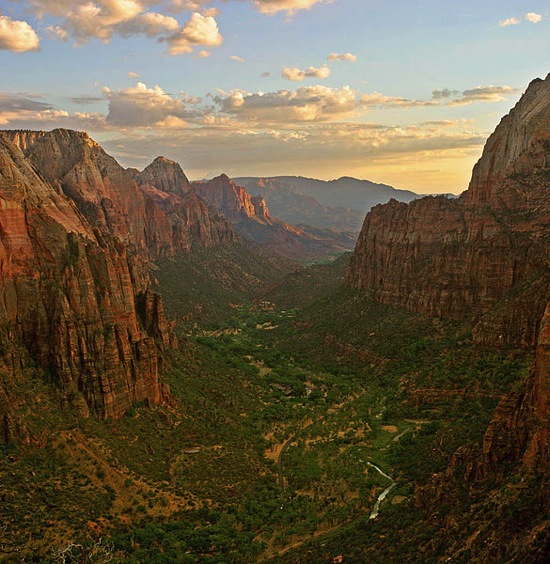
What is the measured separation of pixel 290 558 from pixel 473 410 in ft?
124

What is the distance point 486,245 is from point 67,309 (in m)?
76.7

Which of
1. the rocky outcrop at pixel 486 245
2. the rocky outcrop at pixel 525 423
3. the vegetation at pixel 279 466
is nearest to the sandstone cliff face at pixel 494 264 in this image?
the rocky outcrop at pixel 525 423

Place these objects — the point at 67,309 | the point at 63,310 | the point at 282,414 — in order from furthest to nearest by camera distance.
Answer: the point at 282,414 < the point at 67,309 < the point at 63,310

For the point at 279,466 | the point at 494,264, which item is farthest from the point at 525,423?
the point at 494,264

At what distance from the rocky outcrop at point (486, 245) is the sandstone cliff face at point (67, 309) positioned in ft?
178

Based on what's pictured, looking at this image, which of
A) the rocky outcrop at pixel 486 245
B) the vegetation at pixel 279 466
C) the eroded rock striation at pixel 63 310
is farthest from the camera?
the rocky outcrop at pixel 486 245

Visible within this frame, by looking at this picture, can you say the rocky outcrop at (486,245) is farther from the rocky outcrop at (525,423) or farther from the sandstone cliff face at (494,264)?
the rocky outcrop at (525,423)

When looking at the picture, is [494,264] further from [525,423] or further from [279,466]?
[525,423]

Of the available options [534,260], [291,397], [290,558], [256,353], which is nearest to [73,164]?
[256,353]

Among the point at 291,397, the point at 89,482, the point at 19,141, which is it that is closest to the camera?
the point at 89,482

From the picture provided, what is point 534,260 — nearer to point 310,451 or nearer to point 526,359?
point 526,359

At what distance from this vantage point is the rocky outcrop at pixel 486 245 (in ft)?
303

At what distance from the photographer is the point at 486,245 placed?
108 meters

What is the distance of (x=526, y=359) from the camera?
262 ft
